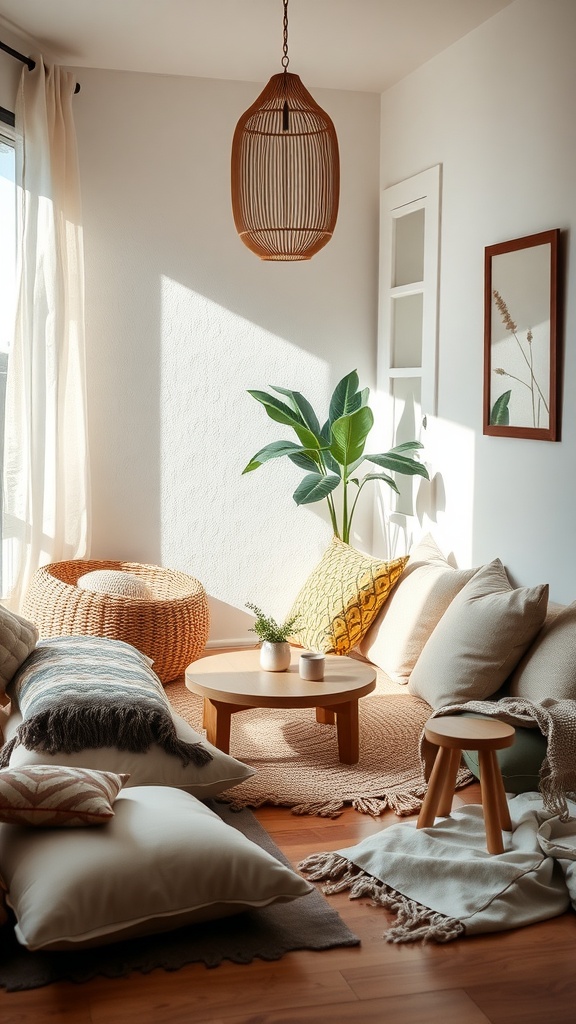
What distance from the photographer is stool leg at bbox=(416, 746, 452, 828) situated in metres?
2.78

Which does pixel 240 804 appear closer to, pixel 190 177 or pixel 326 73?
pixel 190 177

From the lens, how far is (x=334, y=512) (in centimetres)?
512

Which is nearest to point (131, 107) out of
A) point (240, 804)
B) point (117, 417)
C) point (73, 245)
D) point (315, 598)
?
point (73, 245)

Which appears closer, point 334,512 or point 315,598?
point 315,598

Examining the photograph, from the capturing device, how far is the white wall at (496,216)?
3.68m

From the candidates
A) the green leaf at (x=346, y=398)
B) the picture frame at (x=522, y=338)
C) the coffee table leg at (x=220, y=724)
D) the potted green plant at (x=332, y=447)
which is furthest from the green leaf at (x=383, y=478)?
the coffee table leg at (x=220, y=724)

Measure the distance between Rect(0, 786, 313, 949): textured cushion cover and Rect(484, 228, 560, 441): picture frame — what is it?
6.87 feet

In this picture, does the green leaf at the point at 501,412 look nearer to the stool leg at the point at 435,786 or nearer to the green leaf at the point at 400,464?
the green leaf at the point at 400,464

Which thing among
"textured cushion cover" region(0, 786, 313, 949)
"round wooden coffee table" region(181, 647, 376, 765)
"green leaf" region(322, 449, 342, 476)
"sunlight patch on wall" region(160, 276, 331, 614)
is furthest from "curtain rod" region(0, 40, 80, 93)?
"textured cushion cover" region(0, 786, 313, 949)

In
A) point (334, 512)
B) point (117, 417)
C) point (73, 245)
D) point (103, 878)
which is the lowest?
point (103, 878)

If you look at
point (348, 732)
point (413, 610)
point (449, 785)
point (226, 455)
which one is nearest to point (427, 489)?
point (413, 610)

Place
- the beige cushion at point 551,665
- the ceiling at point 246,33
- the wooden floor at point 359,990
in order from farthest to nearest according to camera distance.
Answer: the ceiling at point 246,33 < the beige cushion at point 551,665 < the wooden floor at point 359,990

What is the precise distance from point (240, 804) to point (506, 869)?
899 millimetres

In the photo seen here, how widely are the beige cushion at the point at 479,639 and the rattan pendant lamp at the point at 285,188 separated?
145 cm
